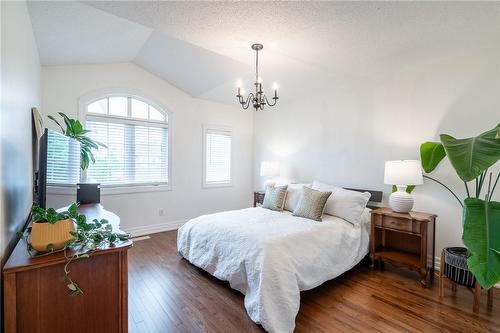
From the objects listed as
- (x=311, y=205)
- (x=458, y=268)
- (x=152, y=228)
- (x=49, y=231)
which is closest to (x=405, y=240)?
(x=458, y=268)

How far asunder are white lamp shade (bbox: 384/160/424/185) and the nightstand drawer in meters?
0.44

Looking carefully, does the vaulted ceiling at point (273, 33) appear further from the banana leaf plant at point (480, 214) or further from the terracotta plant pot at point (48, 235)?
the terracotta plant pot at point (48, 235)

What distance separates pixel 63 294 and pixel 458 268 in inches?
125

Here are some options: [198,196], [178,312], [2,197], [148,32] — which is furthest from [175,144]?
[2,197]

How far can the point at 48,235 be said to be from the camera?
1335mm

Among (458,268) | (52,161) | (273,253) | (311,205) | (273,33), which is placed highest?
(273,33)

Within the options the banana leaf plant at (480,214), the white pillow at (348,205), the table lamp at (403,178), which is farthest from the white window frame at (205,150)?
the banana leaf plant at (480,214)

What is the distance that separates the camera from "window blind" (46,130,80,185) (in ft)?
6.53

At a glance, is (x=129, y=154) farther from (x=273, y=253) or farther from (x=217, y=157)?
(x=273, y=253)

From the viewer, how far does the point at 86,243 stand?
144 cm

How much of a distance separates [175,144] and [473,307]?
458 cm

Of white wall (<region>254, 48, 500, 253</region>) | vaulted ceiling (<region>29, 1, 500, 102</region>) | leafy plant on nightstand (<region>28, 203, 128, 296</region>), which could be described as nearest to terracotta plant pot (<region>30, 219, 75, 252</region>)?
leafy plant on nightstand (<region>28, 203, 128, 296</region>)

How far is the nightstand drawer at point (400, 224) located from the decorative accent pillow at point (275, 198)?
1.32 meters

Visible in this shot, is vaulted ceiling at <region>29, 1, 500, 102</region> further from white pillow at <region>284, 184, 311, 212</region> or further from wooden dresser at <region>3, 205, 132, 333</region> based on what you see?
wooden dresser at <region>3, 205, 132, 333</region>
